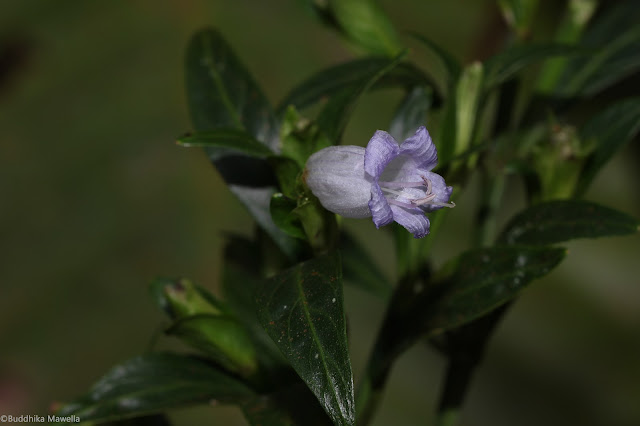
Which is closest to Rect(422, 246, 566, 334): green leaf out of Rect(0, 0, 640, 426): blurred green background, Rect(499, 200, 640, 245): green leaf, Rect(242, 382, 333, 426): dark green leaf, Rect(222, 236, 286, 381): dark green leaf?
Rect(499, 200, 640, 245): green leaf

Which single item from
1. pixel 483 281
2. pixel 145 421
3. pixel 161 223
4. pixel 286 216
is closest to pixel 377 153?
pixel 286 216

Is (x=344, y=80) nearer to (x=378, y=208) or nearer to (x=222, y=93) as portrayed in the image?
(x=222, y=93)

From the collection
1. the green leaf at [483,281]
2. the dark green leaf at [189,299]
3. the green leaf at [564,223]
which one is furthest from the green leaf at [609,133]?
the dark green leaf at [189,299]

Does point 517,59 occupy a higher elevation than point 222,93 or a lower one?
lower

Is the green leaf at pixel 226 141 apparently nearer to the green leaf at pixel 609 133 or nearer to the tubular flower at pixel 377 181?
the tubular flower at pixel 377 181

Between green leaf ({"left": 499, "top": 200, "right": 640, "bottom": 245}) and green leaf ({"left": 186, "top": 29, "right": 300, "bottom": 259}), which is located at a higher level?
green leaf ({"left": 186, "top": 29, "right": 300, "bottom": 259})

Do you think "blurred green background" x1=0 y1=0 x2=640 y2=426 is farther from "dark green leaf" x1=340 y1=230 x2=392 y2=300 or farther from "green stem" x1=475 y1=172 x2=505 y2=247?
"green stem" x1=475 y1=172 x2=505 y2=247
